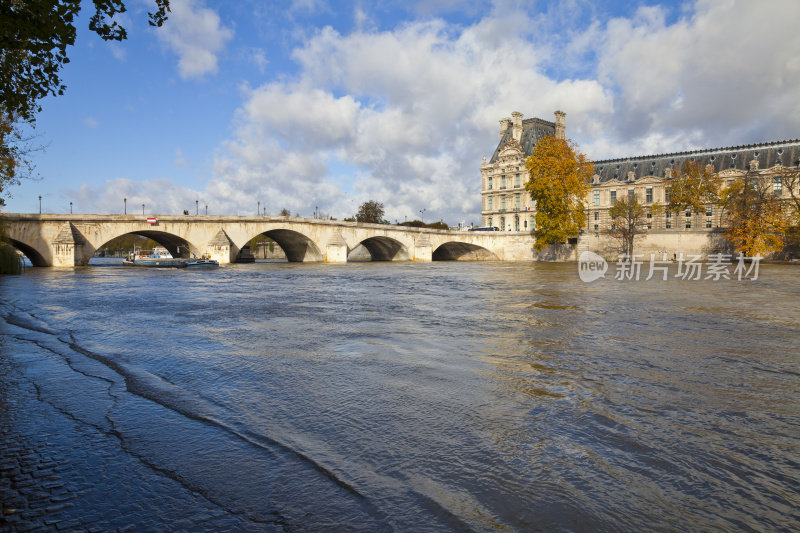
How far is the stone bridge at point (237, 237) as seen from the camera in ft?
133

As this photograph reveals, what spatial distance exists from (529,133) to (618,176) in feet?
51.2

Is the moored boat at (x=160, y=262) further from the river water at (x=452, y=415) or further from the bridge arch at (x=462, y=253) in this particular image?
the river water at (x=452, y=415)

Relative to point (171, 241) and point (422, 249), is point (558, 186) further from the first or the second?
point (171, 241)

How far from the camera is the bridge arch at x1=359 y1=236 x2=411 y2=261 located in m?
59.8

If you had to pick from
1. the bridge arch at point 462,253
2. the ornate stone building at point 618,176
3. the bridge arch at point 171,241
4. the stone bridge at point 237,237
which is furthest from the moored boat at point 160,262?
the ornate stone building at point 618,176

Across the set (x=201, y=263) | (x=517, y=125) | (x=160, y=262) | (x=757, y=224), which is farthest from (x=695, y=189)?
(x=160, y=262)

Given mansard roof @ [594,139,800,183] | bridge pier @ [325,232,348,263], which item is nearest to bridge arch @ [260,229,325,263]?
bridge pier @ [325,232,348,263]

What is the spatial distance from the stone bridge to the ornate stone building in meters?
15.0

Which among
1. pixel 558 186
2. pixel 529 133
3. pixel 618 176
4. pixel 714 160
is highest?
pixel 529 133

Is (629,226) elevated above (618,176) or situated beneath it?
situated beneath

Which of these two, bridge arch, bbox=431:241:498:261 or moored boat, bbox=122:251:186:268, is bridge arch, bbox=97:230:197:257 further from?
bridge arch, bbox=431:241:498:261

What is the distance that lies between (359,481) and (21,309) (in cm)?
1459

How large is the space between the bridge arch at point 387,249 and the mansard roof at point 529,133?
105ft

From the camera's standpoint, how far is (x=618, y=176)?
274 feet
